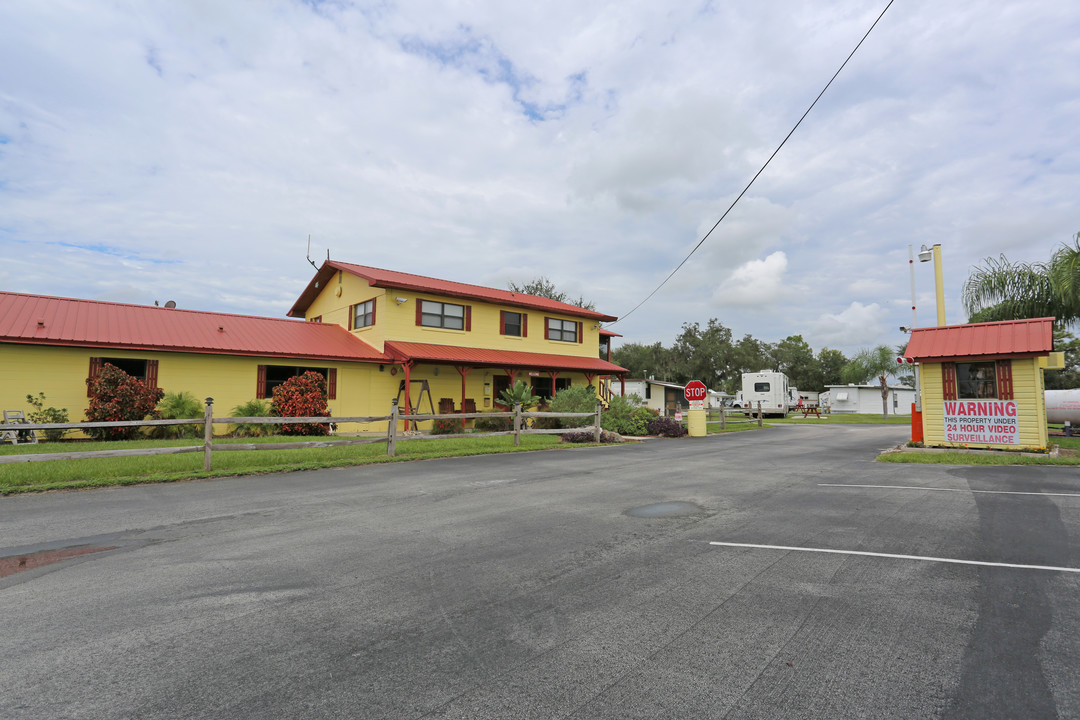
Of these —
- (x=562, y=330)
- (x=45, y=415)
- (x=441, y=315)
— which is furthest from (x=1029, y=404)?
(x=45, y=415)

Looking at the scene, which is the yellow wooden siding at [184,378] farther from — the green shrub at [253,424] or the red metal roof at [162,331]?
the red metal roof at [162,331]

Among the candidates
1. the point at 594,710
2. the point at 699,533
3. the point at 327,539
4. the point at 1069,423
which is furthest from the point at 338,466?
the point at 1069,423

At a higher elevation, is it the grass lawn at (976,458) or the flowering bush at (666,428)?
the flowering bush at (666,428)

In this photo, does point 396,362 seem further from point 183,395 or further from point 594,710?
point 594,710

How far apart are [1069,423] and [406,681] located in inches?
1102

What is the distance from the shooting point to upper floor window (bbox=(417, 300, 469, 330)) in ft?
77.4

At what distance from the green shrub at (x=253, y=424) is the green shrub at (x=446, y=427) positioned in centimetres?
550

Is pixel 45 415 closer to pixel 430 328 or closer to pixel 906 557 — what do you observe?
pixel 430 328

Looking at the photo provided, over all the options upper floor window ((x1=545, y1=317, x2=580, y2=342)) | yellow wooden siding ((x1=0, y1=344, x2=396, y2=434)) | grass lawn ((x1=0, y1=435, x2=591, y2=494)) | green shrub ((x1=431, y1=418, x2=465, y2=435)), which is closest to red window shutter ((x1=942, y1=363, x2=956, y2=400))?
grass lawn ((x1=0, y1=435, x2=591, y2=494))

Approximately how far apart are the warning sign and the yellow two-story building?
14787 millimetres

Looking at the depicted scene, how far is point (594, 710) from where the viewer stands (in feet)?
8.73

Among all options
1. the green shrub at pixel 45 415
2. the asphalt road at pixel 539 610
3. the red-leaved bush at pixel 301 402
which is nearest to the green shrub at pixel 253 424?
the red-leaved bush at pixel 301 402

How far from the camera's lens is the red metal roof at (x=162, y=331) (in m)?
16.8

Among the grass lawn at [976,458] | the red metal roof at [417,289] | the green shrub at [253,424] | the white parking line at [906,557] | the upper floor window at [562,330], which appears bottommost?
the grass lawn at [976,458]
